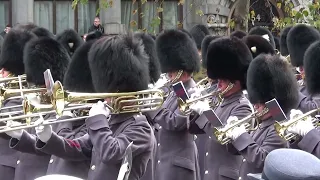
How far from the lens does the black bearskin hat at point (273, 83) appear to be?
5059 mm

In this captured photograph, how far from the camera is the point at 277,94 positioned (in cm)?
505

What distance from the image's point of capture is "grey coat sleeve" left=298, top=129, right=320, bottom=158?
4496 millimetres

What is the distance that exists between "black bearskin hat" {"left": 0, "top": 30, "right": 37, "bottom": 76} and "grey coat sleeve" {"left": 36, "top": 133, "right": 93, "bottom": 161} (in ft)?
7.04

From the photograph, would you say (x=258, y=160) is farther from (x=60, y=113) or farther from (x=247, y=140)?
(x=60, y=113)

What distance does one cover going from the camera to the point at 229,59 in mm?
6035

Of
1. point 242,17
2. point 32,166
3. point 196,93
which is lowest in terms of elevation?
point 32,166

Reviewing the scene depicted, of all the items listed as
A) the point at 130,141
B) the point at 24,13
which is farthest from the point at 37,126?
the point at 24,13

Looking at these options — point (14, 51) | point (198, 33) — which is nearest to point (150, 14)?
point (198, 33)

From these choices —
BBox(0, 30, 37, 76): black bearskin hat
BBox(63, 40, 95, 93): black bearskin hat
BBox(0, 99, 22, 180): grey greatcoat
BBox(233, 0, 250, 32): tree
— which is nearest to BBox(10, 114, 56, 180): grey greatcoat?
BBox(0, 99, 22, 180): grey greatcoat

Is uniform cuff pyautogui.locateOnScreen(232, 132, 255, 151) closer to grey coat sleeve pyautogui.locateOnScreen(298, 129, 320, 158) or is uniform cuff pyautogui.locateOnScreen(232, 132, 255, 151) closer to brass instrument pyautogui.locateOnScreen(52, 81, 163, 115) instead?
grey coat sleeve pyautogui.locateOnScreen(298, 129, 320, 158)

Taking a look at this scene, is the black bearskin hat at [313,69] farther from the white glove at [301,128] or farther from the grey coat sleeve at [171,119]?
the white glove at [301,128]

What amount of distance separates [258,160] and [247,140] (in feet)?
0.57

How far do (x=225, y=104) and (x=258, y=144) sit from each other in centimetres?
96

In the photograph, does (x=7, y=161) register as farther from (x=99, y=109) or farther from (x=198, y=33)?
(x=198, y=33)
